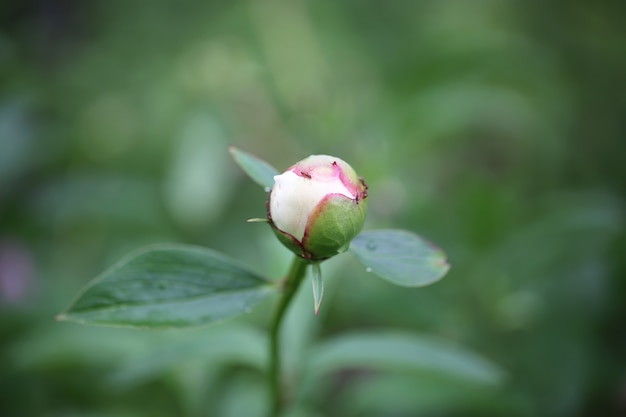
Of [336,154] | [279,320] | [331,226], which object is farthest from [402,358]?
[336,154]

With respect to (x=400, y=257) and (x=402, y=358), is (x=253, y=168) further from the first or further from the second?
(x=402, y=358)

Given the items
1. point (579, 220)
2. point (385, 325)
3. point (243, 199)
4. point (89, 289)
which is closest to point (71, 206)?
point (243, 199)

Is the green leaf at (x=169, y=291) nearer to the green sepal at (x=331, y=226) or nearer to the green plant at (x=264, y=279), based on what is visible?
the green plant at (x=264, y=279)

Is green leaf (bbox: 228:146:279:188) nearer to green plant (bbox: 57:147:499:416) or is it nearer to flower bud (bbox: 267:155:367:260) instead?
green plant (bbox: 57:147:499:416)

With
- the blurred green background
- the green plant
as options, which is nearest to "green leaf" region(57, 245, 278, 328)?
the green plant

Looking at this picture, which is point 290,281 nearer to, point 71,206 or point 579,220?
point 579,220
